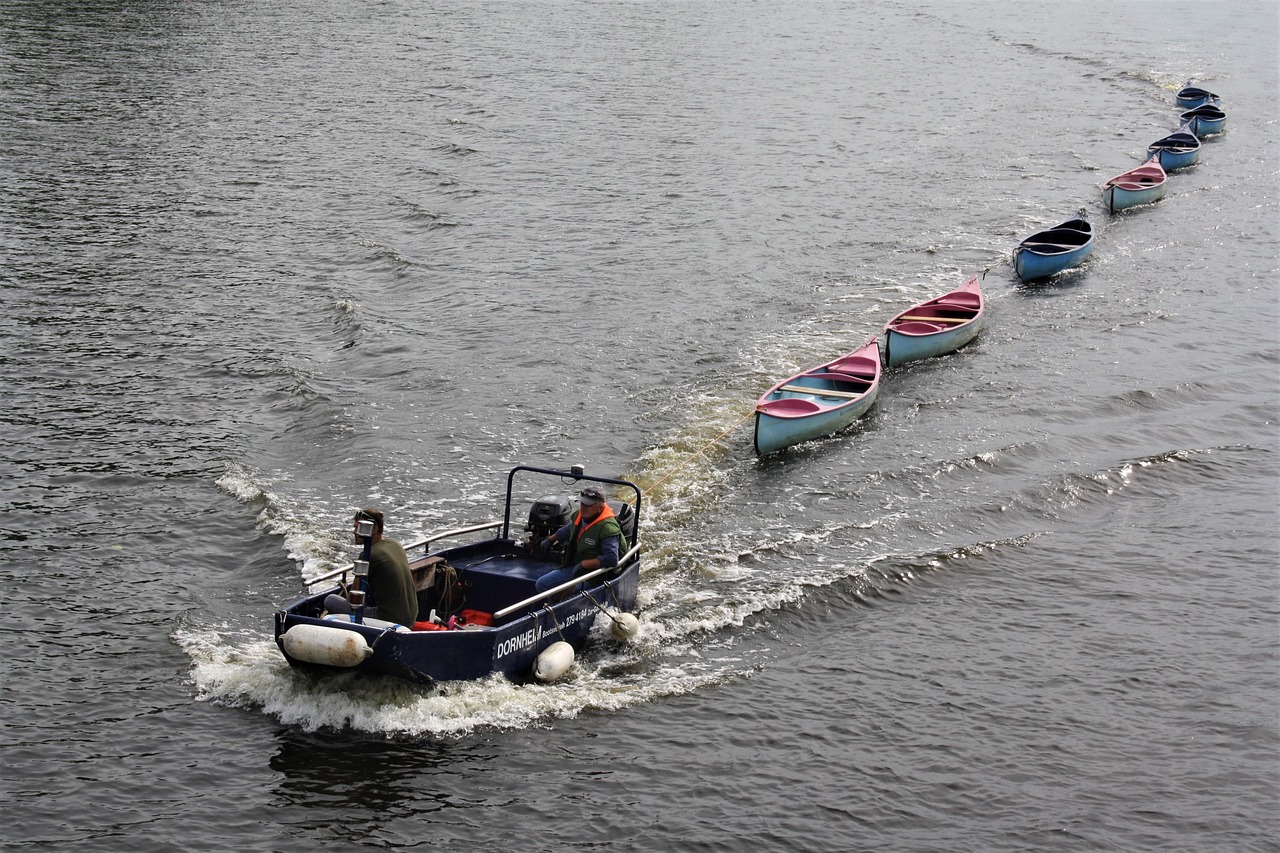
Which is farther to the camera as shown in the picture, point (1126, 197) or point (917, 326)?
point (1126, 197)

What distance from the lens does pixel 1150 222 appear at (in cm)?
4306

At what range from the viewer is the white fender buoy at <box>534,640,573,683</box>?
17.3 meters

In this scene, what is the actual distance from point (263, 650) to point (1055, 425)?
57.0ft

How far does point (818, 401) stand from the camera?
26.8 metres

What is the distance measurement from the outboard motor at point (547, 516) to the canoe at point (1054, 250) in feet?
70.8

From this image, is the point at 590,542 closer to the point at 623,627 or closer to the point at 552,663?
the point at 623,627

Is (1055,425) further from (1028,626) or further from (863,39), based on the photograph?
(863,39)

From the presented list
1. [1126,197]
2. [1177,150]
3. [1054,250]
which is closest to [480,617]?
[1054,250]

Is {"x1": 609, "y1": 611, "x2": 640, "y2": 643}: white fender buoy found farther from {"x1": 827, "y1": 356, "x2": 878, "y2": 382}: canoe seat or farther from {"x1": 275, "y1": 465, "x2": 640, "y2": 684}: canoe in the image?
{"x1": 827, "y1": 356, "x2": 878, "y2": 382}: canoe seat

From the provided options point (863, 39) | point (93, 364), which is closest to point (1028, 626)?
point (93, 364)

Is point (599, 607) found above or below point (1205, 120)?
below

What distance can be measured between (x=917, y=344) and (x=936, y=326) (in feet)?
4.60

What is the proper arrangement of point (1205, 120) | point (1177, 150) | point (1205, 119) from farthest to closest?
1. point (1205, 119)
2. point (1205, 120)
3. point (1177, 150)

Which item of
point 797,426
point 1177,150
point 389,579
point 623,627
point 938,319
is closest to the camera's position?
point 389,579
